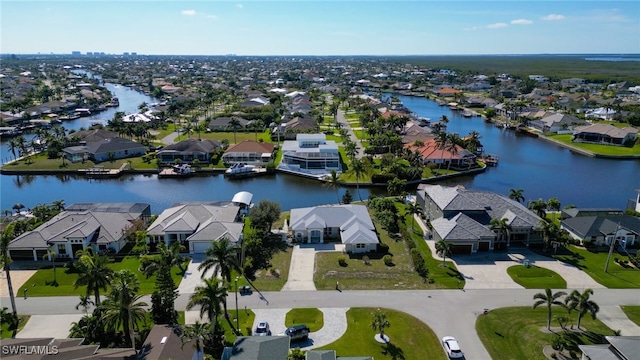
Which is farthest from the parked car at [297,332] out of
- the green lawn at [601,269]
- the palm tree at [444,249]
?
the green lawn at [601,269]

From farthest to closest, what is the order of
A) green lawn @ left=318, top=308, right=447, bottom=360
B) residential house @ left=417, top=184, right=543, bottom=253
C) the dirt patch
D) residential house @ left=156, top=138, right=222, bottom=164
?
residential house @ left=156, top=138, right=222, bottom=164
residential house @ left=417, top=184, right=543, bottom=253
the dirt patch
green lawn @ left=318, top=308, right=447, bottom=360

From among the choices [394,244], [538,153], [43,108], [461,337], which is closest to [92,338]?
[461,337]

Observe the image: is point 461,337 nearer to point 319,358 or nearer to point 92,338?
point 319,358

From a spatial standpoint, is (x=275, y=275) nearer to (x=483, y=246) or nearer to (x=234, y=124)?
(x=483, y=246)

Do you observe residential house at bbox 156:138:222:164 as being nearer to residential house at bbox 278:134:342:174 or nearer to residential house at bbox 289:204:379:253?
residential house at bbox 278:134:342:174

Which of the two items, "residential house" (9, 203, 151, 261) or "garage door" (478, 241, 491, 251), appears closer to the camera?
"residential house" (9, 203, 151, 261)

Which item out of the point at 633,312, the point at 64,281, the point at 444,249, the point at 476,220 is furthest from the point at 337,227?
the point at 633,312

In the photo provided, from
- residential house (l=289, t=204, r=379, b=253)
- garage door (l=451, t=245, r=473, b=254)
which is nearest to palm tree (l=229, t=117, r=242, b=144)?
residential house (l=289, t=204, r=379, b=253)
